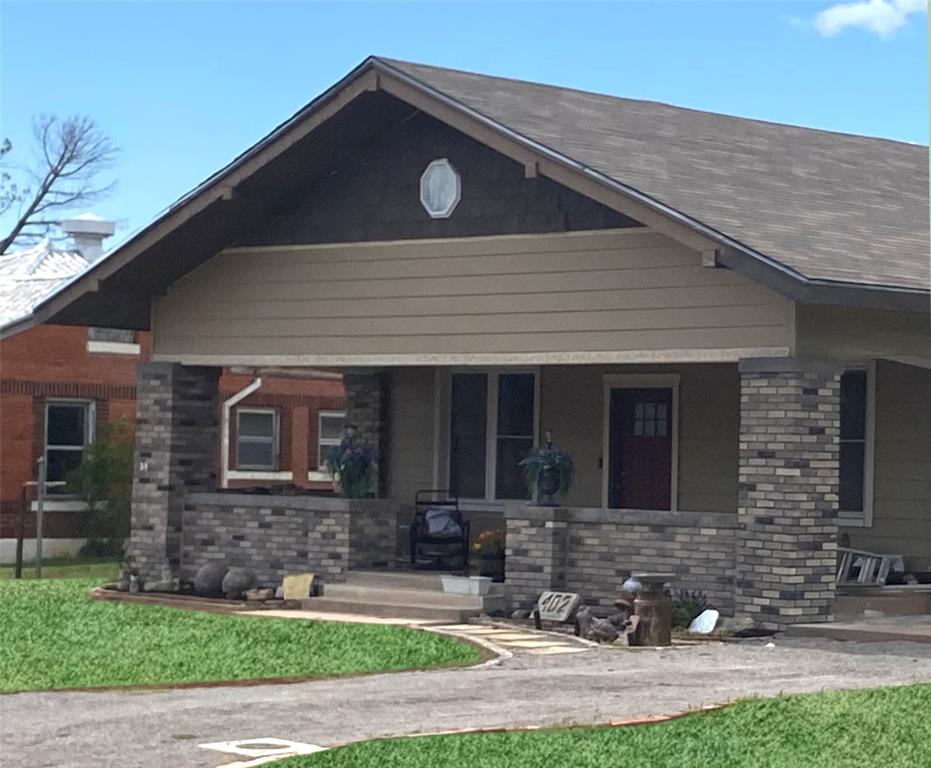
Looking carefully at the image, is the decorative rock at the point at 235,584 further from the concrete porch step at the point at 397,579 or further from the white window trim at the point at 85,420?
the white window trim at the point at 85,420

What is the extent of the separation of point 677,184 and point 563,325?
191cm

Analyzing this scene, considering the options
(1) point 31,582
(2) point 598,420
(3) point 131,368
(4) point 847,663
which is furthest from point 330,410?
(4) point 847,663

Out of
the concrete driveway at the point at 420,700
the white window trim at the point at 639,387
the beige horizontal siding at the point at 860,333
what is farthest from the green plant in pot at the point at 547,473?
the concrete driveway at the point at 420,700

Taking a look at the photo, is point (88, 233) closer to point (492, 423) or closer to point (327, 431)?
point (327, 431)

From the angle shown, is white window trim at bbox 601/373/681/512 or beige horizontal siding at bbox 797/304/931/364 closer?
beige horizontal siding at bbox 797/304/931/364

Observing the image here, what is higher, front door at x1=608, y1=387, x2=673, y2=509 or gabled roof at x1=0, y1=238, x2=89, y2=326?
gabled roof at x1=0, y1=238, x2=89, y2=326

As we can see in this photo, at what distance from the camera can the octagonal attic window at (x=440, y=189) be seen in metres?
21.5

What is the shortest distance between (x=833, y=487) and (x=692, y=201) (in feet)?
9.77

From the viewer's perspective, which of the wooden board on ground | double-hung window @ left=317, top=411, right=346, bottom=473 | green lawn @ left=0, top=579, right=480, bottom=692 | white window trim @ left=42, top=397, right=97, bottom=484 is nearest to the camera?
green lawn @ left=0, top=579, right=480, bottom=692

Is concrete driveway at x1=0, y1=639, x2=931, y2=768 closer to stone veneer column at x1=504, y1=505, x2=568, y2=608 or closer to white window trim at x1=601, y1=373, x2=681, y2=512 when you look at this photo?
stone veneer column at x1=504, y1=505, x2=568, y2=608

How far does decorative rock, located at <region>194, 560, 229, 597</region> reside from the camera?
2273 cm

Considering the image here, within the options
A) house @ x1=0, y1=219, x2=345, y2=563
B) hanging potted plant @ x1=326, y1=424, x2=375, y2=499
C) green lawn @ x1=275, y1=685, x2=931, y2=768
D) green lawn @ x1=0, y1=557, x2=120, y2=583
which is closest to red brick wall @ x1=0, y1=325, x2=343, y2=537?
house @ x1=0, y1=219, x2=345, y2=563

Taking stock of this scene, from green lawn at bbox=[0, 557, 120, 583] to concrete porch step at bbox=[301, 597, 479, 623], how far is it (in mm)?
6441

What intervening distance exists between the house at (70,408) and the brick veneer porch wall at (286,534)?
27.8ft
